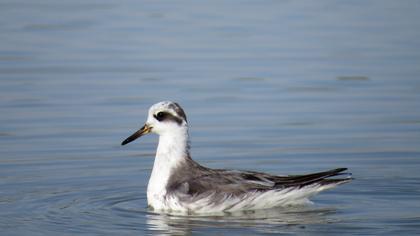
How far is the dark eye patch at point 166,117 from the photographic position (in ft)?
56.0

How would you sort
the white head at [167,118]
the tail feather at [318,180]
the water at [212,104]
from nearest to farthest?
the tail feather at [318,180], the water at [212,104], the white head at [167,118]

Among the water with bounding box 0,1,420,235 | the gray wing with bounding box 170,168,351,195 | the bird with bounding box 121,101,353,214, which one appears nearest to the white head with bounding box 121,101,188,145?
the bird with bounding box 121,101,353,214

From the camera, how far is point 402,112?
22719 mm

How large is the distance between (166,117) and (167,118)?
19 millimetres

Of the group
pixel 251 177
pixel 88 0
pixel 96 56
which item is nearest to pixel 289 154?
pixel 251 177

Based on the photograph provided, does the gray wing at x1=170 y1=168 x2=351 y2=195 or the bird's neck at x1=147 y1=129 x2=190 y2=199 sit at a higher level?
the bird's neck at x1=147 y1=129 x2=190 y2=199

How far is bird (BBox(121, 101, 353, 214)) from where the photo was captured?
1641cm

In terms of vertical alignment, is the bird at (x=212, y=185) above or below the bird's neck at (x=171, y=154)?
below

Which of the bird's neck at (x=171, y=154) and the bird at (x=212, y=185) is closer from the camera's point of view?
the bird at (x=212, y=185)

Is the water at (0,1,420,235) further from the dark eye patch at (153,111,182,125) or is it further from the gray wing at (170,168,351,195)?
the dark eye patch at (153,111,182,125)

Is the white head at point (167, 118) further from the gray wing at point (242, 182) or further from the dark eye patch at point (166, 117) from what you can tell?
the gray wing at point (242, 182)

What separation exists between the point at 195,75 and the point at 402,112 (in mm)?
4853

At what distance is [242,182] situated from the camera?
1661cm

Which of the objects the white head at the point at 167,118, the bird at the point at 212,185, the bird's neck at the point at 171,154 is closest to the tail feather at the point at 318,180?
the bird at the point at 212,185
